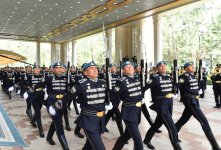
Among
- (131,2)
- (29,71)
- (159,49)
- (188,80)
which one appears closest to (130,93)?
(188,80)

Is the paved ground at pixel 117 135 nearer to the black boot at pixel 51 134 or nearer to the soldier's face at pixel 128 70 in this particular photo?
the black boot at pixel 51 134

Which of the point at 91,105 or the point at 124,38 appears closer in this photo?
the point at 91,105

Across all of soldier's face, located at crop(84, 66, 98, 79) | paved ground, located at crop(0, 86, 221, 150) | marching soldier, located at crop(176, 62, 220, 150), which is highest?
soldier's face, located at crop(84, 66, 98, 79)

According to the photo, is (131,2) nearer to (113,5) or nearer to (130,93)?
(113,5)

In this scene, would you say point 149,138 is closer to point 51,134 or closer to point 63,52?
point 51,134

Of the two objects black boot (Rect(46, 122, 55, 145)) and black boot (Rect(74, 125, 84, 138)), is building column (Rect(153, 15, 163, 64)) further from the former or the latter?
black boot (Rect(46, 122, 55, 145))

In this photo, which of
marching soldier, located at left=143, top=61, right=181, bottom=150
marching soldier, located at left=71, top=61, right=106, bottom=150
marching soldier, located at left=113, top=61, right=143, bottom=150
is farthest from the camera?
marching soldier, located at left=143, top=61, right=181, bottom=150

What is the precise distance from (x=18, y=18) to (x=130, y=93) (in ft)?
73.5

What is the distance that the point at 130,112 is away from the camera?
13.6 ft

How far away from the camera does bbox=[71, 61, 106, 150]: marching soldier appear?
3593 millimetres

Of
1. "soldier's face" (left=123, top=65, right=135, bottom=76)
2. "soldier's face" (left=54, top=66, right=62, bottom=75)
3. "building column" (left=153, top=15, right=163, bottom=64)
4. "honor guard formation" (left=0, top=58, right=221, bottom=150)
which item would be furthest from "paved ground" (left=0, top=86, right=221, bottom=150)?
"building column" (left=153, top=15, right=163, bottom=64)

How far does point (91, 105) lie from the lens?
12.0ft

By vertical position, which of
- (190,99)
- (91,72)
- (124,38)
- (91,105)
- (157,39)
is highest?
(124,38)

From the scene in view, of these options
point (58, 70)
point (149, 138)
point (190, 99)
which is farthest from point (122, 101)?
point (58, 70)
